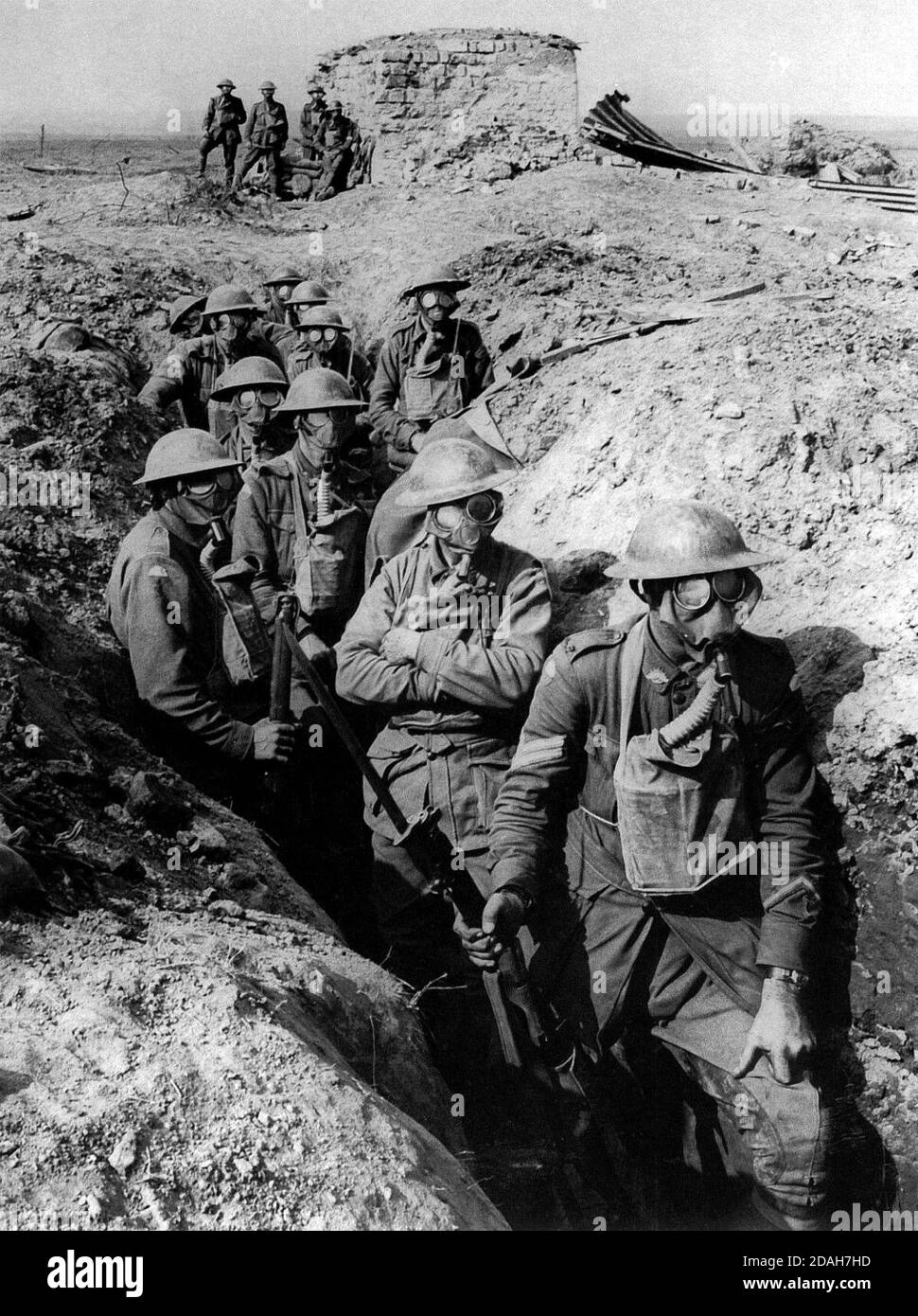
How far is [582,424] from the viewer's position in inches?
306

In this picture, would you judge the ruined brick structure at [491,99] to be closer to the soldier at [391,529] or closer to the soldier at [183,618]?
the soldier at [391,529]

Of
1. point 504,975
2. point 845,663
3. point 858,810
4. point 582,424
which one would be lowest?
point 504,975

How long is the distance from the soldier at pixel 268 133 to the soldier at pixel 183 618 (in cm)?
1050

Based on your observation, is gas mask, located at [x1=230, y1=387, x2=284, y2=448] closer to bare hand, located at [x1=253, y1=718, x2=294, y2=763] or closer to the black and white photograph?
the black and white photograph

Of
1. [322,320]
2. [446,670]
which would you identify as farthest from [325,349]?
[446,670]

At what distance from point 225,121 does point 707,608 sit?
1328cm

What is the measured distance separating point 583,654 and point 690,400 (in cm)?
266

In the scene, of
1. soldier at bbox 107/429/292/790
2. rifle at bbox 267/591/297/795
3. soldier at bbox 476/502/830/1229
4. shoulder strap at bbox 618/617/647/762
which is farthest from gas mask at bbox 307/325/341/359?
shoulder strap at bbox 618/617/647/762

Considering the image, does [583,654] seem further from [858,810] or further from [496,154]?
[496,154]

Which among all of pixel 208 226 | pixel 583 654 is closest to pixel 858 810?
pixel 583 654

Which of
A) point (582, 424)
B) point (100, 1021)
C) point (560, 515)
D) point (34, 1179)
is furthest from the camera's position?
point (582, 424)

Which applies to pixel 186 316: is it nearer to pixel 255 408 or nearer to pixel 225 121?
pixel 255 408

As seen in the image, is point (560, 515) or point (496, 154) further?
point (496, 154)

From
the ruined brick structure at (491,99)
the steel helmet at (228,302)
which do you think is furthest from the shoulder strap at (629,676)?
the ruined brick structure at (491,99)
